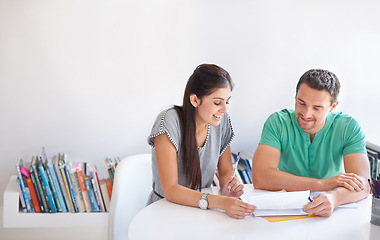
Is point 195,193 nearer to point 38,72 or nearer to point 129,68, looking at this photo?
point 129,68

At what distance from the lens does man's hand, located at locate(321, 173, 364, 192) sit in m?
1.71

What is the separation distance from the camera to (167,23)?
2.79 m

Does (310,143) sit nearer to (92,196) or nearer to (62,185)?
A: (92,196)

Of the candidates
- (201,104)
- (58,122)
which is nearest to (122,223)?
(201,104)

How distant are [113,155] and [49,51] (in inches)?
29.6

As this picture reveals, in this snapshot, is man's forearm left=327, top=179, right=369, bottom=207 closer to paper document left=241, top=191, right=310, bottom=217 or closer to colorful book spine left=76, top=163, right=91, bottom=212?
paper document left=241, top=191, right=310, bottom=217

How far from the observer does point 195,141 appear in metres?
1.90

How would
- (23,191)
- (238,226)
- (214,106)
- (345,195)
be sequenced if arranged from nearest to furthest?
(238,226)
(345,195)
(214,106)
(23,191)

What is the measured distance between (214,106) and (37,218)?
143 centimetres

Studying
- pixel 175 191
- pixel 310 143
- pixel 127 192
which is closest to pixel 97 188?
pixel 127 192

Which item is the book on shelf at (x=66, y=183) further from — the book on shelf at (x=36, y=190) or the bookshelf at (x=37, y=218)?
the book on shelf at (x=36, y=190)

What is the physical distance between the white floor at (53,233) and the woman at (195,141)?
988 mm

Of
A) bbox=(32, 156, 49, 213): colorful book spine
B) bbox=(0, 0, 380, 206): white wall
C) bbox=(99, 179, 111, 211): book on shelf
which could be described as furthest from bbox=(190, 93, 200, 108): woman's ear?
bbox=(32, 156, 49, 213): colorful book spine

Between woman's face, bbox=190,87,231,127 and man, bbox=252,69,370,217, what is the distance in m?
0.27
